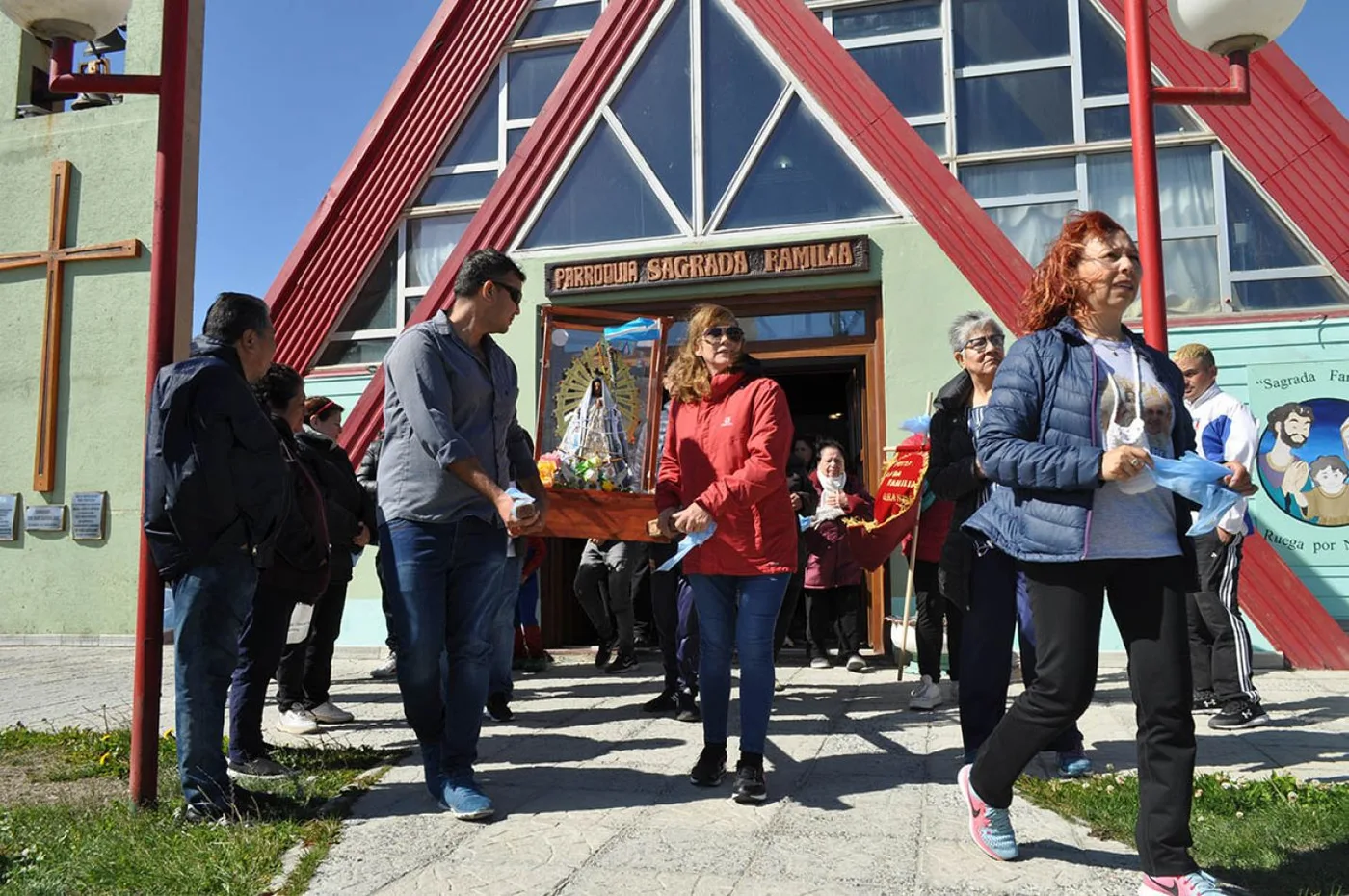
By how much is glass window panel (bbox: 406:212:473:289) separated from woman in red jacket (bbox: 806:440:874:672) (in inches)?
165

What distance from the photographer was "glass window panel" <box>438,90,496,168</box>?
9.18m

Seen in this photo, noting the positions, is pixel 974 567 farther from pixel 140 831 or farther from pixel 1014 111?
pixel 1014 111

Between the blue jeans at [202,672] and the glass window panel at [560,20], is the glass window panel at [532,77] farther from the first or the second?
the blue jeans at [202,672]

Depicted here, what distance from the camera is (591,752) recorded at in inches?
181

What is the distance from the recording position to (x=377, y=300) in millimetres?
9359

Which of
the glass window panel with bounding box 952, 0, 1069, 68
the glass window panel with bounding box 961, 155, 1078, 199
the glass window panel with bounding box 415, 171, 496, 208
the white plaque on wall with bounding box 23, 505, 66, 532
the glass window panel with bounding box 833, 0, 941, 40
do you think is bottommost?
the white plaque on wall with bounding box 23, 505, 66, 532

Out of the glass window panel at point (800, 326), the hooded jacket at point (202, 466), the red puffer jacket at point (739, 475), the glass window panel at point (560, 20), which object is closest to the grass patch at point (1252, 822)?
the red puffer jacket at point (739, 475)

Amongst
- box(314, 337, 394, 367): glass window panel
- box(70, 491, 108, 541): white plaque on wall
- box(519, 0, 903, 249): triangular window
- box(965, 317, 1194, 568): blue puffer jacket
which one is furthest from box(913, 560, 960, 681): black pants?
box(70, 491, 108, 541): white plaque on wall

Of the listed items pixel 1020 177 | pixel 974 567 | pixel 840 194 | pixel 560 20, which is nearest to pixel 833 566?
pixel 840 194

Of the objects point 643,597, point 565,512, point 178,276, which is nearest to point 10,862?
point 178,276

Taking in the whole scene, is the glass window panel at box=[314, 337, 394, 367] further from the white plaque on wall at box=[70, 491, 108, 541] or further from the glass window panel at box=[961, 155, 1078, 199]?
the glass window panel at box=[961, 155, 1078, 199]

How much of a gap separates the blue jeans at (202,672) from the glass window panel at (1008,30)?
7201mm

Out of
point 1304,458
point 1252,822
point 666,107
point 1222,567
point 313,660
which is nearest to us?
point 1252,822

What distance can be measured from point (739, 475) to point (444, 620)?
1.26m
